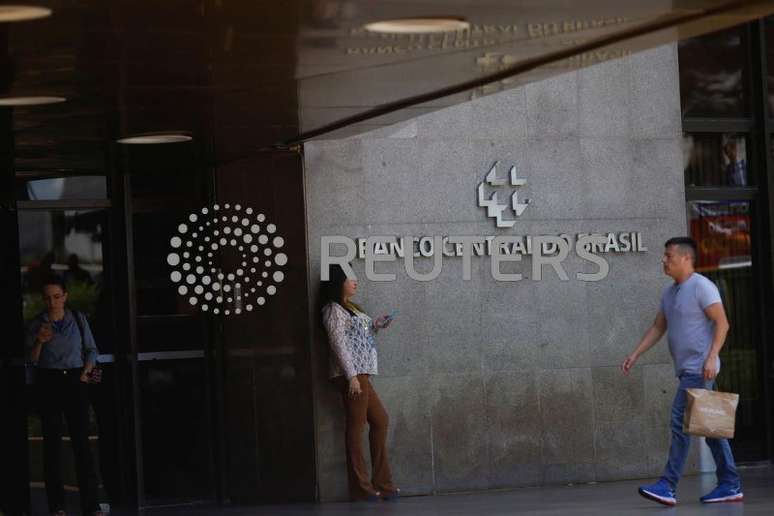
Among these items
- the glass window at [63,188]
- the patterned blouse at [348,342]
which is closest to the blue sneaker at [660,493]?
the patterned blouse at [348,342]

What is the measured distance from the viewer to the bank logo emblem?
13047 mm

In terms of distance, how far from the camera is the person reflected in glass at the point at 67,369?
11773 millimetres

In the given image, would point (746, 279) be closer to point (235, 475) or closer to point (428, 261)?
point (428, 261)

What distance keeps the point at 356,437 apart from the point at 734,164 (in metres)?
4.77

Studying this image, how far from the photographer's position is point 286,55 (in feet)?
25.5

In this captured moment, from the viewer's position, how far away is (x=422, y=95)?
941 cm

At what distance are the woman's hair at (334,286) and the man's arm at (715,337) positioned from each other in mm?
3072

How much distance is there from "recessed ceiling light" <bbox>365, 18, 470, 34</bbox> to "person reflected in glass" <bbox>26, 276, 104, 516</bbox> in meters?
5.30

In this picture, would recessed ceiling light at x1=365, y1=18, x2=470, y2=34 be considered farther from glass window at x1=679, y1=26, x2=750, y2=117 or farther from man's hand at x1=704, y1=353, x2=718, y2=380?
glass window at x1=679, y1=26, x2=750, y2=117

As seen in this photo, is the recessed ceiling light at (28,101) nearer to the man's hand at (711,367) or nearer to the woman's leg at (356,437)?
the woman's leg at (356,437)

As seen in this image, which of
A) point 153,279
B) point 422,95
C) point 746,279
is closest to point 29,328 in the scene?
point 153,279

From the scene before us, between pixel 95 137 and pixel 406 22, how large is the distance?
410 centimetres

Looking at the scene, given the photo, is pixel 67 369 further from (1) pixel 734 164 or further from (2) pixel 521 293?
(1) pixel 734 164

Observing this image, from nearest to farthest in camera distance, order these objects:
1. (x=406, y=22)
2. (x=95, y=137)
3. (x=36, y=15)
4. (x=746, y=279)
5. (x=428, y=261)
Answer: (x=36, y=15), (x=406, y=22), (x=95, y=137), (x=428, y=261), (x=746, y=279)
